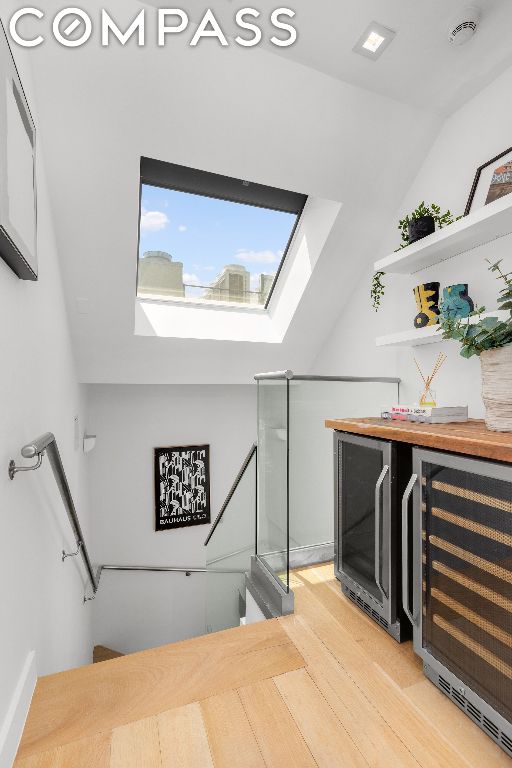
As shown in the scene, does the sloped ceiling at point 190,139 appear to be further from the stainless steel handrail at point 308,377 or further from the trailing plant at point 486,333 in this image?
the trailing plant at point 486,333

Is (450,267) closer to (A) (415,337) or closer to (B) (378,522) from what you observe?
(A) (415,337)

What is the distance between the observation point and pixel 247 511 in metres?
2.69

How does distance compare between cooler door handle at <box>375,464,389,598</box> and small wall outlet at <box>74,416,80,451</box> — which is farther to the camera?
small wall outlet at <box>74,416,80,451</box>

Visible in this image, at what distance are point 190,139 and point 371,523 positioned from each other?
229 centimetres

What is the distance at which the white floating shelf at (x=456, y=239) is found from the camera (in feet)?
6.09

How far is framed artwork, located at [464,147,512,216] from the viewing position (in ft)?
6.24

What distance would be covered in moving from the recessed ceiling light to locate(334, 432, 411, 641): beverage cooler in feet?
6.30

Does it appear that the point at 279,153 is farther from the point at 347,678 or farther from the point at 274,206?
the point at 347,678

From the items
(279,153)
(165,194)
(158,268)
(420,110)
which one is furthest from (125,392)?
(420,110)

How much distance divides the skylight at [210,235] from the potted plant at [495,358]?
208 cm

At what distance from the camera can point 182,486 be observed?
14.7 feet

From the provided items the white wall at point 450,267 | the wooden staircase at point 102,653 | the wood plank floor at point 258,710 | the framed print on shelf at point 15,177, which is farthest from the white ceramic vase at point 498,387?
the wooden staircase at point 102,653

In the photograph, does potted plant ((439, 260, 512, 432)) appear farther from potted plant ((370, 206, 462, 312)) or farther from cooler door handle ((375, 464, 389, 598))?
potted plant ((370, 206, 462, 312))

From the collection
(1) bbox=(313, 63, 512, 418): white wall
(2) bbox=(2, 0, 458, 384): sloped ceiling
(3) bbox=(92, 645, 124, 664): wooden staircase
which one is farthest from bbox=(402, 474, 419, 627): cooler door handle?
(3) bbox=(92, 645, 124, 664): wooden staircase
